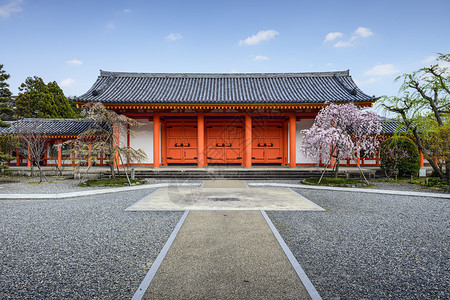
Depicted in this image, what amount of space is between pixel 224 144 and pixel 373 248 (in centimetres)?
1198

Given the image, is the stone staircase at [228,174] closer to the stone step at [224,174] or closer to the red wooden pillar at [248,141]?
the stone step at [224,174]

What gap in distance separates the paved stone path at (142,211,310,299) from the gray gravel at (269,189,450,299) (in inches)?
14.0

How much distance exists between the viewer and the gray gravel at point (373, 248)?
2.73 metres

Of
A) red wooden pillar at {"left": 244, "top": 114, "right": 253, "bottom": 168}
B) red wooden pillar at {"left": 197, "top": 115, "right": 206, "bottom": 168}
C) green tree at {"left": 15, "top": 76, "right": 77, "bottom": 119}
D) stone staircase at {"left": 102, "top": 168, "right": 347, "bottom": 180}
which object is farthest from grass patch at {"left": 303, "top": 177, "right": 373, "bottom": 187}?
green tree at {"left": 15, "top": 76, "right": 77, "bottom": 119}

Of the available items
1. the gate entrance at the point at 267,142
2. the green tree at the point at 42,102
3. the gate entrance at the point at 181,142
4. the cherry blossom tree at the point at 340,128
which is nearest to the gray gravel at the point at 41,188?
the gate entrance at the point at 181,142

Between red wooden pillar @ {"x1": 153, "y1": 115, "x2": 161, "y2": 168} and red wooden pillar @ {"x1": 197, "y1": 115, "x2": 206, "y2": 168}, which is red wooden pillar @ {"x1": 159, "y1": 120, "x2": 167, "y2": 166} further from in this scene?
red wooden pillar @ {"x1": 197, "y1": 115, "x2": 206, "y2": 168}

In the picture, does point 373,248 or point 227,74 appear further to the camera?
point 227,74

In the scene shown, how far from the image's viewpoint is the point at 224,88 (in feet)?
53.2

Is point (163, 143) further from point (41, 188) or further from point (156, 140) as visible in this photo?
point (41, 188)

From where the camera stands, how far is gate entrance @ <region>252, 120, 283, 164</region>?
15.3 m

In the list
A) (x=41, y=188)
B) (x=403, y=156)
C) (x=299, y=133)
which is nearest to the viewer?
(x=41, y=188)

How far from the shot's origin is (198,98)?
14086 mm

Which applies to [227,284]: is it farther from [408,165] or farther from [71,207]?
[408,165]

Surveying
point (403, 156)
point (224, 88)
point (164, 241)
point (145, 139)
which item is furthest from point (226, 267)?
point (224, 88)
